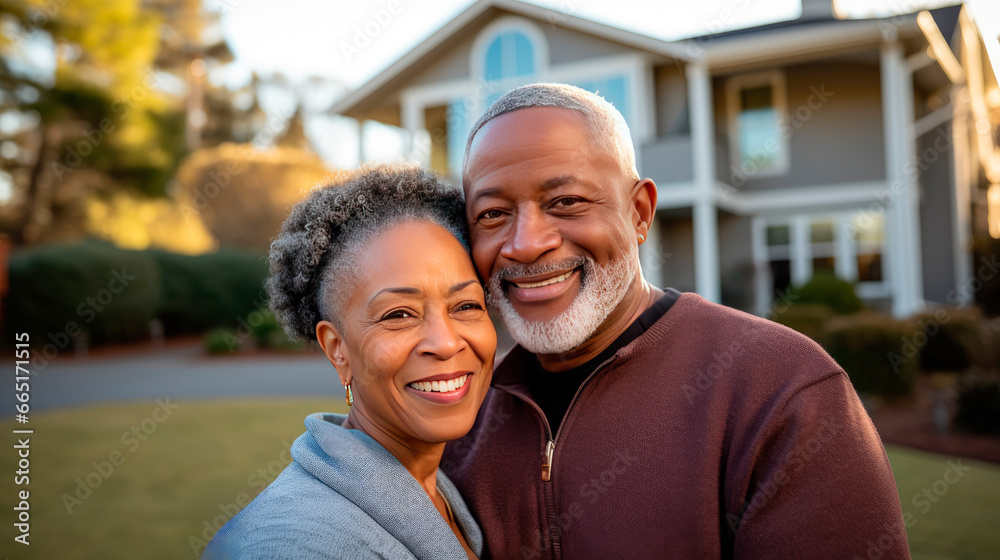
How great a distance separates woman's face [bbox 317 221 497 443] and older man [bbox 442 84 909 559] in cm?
25

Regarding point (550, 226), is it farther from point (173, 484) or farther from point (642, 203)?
point (173, 484)

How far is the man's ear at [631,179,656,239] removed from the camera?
259 cm

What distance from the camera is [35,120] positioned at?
24391 mm

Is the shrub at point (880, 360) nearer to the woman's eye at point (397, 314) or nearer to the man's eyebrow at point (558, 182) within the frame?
the man's eyebrow at point (558, 182)

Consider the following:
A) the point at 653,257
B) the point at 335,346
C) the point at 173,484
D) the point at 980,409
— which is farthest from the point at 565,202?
the point at 653,257

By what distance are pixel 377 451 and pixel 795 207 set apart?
14.7 m

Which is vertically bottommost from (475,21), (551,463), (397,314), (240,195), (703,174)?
(551,463)

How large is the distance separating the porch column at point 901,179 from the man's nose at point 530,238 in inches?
525

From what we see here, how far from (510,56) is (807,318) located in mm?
8248

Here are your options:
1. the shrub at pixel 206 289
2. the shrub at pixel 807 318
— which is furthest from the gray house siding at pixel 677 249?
the shrub at pixel 206 289

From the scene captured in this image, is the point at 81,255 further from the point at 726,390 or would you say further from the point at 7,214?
the point at 726,390

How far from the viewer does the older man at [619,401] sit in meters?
1.88

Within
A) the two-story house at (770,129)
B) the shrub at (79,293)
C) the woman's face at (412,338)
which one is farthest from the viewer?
the shrub at (79,293)

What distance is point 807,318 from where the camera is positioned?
1152cm
